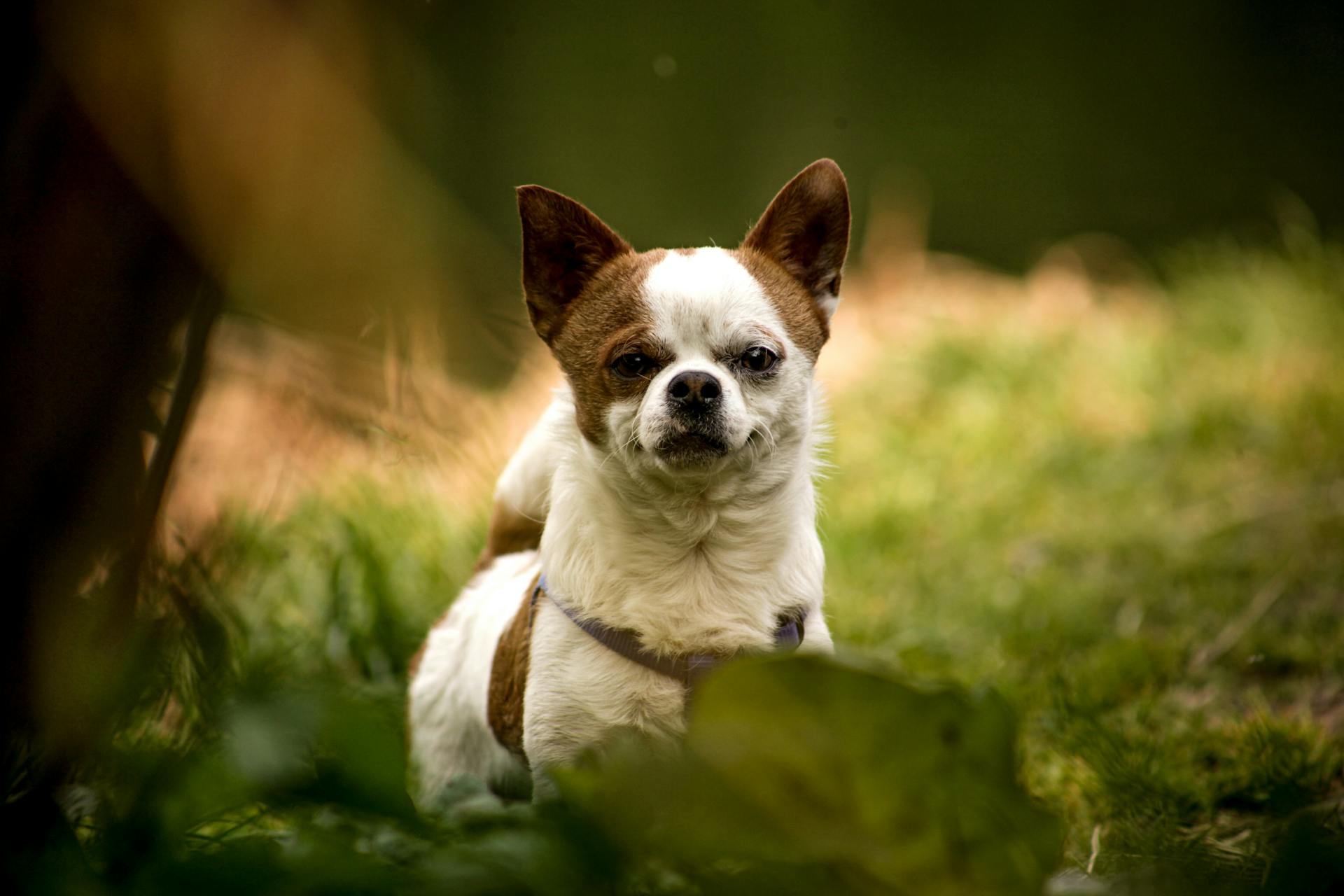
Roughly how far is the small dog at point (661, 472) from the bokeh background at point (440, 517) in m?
0.23

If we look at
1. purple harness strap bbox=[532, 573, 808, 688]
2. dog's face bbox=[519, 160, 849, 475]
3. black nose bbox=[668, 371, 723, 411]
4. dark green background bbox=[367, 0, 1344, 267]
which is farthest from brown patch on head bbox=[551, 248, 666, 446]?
dark green background bbox=[367, 0, 1344, 267]

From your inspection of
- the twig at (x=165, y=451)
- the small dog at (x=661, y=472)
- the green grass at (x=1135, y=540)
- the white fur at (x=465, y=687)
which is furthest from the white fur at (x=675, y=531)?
the twig at (x=165, y=451)

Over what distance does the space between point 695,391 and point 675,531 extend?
0.35 metres

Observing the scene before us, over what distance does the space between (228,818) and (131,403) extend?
76 centimetres

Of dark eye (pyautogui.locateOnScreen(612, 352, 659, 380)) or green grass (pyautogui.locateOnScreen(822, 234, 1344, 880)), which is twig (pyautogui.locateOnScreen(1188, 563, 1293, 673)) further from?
dark eye (pyautogui.locateOnScreen(612, 352, 659, 380))

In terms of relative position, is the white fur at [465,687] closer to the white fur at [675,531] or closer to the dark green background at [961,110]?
the white fur at [675,531]

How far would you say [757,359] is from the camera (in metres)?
2.38

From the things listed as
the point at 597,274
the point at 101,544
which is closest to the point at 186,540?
the point at 101,544

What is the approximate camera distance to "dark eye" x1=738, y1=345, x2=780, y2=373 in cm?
238

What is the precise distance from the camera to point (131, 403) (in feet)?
5.05

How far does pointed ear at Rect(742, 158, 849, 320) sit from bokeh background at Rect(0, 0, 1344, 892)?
0.63 m

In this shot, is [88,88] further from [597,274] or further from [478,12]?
[597,274]

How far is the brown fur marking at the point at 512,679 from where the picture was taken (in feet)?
8.02

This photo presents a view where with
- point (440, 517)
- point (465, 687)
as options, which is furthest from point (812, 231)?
point (440, 517)
